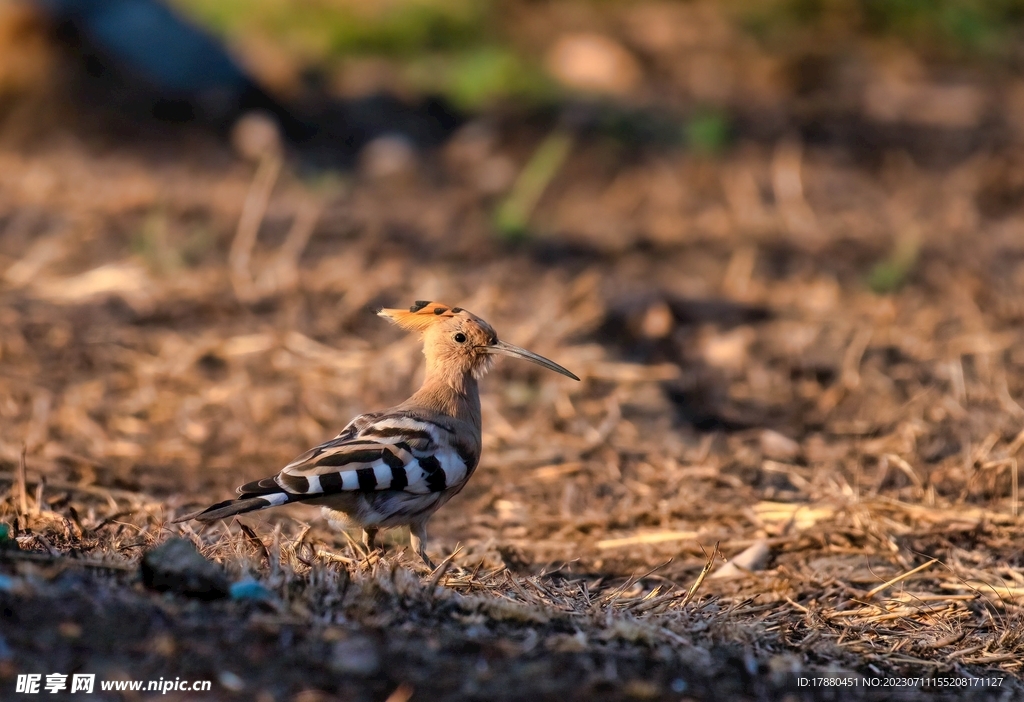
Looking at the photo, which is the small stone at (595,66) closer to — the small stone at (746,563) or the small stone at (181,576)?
the small stone at (746,563)

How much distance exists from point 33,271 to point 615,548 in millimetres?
3927

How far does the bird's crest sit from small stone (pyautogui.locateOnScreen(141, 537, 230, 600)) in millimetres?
1511

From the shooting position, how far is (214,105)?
8477 mm

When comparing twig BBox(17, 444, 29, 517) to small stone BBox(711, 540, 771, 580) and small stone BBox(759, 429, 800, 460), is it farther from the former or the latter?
small stone BBox(759, 429, 800, 460)

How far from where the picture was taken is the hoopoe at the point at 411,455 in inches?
127

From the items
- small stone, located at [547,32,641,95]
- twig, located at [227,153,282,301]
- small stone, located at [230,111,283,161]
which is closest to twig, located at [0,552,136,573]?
twig, located at [227,153,282,301]

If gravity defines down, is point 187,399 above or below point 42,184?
below

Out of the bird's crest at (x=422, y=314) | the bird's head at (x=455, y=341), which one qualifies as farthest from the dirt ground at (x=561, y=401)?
the bird's crest at (x=422, y=314)

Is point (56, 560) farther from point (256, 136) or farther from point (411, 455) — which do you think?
point (256, 136)

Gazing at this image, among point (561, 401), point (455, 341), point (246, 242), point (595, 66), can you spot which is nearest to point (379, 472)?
point (455, 341)

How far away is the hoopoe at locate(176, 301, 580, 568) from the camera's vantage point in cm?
323

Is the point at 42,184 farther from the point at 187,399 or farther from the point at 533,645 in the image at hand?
the point at 533,645

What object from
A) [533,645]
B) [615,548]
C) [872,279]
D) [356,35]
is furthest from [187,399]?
[356,35]

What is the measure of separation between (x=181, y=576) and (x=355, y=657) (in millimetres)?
468
